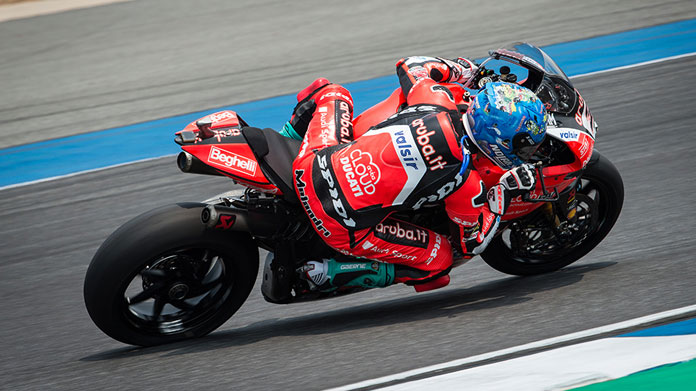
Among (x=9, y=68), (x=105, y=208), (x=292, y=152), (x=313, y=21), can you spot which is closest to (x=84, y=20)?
(x=9, y=68)

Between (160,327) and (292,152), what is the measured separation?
4.06ft

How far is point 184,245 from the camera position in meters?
4.01

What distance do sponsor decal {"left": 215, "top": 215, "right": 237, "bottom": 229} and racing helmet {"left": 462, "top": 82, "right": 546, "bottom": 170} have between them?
1325 millimetres

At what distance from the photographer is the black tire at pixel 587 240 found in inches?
193

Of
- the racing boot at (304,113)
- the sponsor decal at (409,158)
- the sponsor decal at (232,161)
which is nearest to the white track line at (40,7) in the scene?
the racing boot at (304,113)

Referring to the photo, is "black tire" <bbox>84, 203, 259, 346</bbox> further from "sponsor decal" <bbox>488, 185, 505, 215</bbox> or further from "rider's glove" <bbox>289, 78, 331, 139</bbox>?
"sponsor decal" <bbox>488, 185, 505, 215</bbox>

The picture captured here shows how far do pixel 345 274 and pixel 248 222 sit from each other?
654mm

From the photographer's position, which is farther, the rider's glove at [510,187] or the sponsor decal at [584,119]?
the sponsor decal at [584,119]

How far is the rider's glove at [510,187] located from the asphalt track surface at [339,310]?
2.30 ft

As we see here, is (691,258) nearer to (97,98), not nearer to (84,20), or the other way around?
(97,98)

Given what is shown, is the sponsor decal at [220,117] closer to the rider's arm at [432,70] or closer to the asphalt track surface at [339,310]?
the rider's arm at [432,70]

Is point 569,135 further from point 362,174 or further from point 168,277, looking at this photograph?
point 168,277

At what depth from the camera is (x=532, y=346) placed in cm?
404

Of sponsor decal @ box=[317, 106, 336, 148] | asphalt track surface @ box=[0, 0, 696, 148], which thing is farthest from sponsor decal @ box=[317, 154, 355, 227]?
asphalt track surface @ box=[0, 0, 696, 148]
